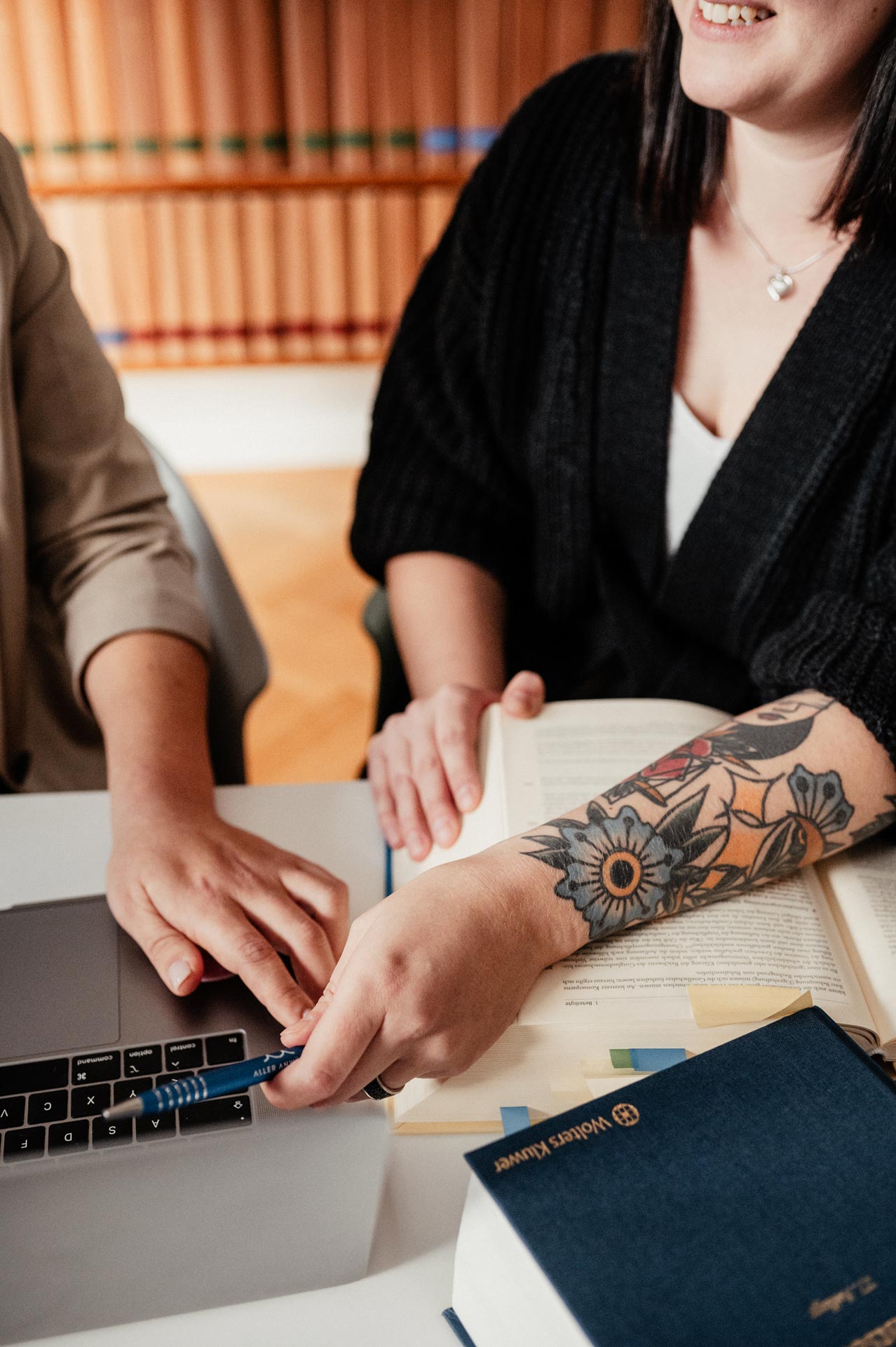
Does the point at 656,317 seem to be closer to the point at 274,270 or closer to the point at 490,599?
the point at 490,599

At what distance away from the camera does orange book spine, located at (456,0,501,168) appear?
2.31 meters

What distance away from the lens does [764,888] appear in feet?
2.30

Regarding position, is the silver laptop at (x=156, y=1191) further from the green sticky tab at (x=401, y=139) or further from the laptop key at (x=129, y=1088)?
the green sticky tab at (x=401, y=139)

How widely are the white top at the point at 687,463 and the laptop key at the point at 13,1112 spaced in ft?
2.35

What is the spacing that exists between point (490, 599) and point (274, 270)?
1.79 meters

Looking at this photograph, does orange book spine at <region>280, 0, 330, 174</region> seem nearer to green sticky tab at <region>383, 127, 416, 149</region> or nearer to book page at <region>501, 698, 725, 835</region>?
green sticky tab at <region>383, 127, 416, 149</region>

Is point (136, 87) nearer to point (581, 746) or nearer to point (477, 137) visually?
point (477, 137)

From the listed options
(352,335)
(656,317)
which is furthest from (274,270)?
(656,317)

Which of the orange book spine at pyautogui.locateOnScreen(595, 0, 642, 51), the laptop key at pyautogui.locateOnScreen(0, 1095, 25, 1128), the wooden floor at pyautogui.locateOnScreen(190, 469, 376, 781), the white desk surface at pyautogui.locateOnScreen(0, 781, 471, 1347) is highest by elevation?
the orange book spine at pyautogui.locateOnScreen(595, 0, 642, 51)

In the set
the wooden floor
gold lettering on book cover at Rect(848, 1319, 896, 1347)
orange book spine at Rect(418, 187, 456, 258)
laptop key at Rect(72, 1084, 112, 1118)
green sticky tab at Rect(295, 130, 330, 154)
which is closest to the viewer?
gold lettering on book cover at Rect(848, 1319, 896, 1347)

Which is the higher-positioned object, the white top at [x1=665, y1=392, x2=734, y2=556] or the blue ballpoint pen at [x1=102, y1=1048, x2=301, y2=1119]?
the white top at [x1=665, y1=392, x2=734, y2=556]

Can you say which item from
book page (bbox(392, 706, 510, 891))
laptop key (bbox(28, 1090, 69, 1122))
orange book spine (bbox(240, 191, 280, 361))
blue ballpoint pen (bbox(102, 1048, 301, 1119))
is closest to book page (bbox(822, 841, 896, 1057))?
book page (bbox(392, 706, 510, 891))

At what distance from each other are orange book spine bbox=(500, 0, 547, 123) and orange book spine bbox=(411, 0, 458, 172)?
0.11 meters

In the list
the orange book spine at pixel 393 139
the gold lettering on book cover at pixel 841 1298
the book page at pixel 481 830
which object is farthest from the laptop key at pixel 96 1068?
the orange book spine at pixel 393 139
